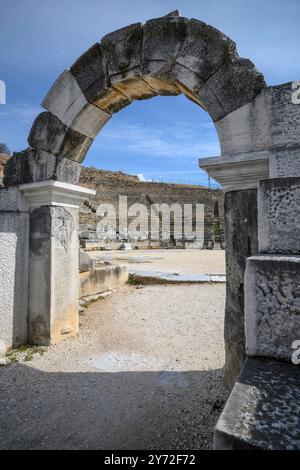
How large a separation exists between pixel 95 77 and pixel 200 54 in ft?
3.63

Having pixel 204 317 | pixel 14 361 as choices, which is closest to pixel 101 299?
pixel 204 317

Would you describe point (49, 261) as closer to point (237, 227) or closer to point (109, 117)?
point (109, 117)

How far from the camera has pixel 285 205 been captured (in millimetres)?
1379

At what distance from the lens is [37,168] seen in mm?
3199

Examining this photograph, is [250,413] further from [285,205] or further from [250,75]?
[250,75]

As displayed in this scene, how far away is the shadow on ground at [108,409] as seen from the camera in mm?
1734

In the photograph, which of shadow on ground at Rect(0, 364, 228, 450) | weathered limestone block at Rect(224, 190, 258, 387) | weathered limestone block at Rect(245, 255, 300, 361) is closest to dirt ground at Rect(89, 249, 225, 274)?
shadow on ground at Rect(0, 364, 228, 450)

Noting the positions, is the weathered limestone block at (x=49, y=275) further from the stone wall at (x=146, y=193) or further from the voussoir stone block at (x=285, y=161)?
the stone wall at (x=146, y=193)

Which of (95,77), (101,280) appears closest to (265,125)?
(95,77)

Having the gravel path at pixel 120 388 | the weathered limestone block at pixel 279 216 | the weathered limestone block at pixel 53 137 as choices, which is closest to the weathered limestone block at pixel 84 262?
the gravel path at pixel 120 388

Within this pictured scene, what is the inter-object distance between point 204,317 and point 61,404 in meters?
2.60

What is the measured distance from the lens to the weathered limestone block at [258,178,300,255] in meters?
1.36

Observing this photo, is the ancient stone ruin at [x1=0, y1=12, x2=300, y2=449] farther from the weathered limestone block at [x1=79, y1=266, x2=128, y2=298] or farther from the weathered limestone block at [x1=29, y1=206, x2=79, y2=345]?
the weathered limestone block at [x1=79, y1=266, x2=128, y2=298]

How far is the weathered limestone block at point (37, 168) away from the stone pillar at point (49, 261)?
0.41 feet
